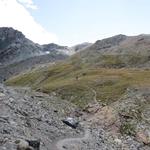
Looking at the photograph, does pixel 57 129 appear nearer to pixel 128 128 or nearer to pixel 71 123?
pixel 71 123

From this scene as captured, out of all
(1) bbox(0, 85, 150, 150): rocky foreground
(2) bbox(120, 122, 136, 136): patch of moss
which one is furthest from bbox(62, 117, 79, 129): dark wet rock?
(2) bbox(120, 122, 136, 136): patch of moss

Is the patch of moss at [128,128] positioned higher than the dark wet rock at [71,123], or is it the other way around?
the dark wet rock at [71,123]

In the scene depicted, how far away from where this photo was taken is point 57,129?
70188 mm

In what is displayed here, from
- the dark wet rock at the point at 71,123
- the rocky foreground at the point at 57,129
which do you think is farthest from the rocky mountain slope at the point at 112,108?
the dark wet rock at the point at 71,123

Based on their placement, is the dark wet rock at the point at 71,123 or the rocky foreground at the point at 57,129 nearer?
the rocky foreground at the point at 57,129

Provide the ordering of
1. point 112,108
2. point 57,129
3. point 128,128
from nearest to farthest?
point 57,129, point 128,128, point 112,108

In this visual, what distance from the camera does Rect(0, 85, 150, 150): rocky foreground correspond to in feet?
194

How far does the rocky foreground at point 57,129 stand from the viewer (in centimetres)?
5909

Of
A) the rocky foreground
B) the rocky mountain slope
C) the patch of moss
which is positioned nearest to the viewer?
the rocky foreground

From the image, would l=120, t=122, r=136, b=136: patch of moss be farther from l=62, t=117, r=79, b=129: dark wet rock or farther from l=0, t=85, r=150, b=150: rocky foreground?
l=62, t=117, r=79, b=129: dark wet rock

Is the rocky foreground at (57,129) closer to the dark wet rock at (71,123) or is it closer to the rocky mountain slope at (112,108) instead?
the rocky mountain slope at (112,108)

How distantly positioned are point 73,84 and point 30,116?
198ft

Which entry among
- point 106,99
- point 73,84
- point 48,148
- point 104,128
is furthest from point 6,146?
point 73,84

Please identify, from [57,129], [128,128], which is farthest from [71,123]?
[128,128]
